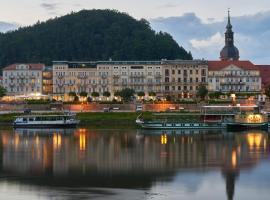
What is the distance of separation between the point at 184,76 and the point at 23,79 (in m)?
28.0

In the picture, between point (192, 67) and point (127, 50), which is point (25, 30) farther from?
point (192, 67)

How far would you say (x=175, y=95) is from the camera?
4446 inches

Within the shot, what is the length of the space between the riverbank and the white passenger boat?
3245mm

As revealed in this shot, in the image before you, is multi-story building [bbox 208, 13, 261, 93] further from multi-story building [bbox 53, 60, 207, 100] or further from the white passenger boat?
the white passenger boat

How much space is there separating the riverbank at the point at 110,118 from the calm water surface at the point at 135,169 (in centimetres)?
2746

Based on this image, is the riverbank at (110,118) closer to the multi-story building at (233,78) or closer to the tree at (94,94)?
the tree at (94,94)

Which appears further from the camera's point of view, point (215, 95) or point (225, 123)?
point (215, 95)

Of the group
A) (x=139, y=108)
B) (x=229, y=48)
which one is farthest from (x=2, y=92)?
(x=229, y=48)

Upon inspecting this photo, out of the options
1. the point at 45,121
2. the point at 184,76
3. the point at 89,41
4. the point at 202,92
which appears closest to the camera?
the point at 45,121

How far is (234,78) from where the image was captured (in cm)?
11238

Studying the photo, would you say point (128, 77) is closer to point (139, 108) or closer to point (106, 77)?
point (106, 77)

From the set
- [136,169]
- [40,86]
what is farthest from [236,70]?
[136,169]

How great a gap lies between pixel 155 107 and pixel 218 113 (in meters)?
17.4

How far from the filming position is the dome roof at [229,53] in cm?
12788
